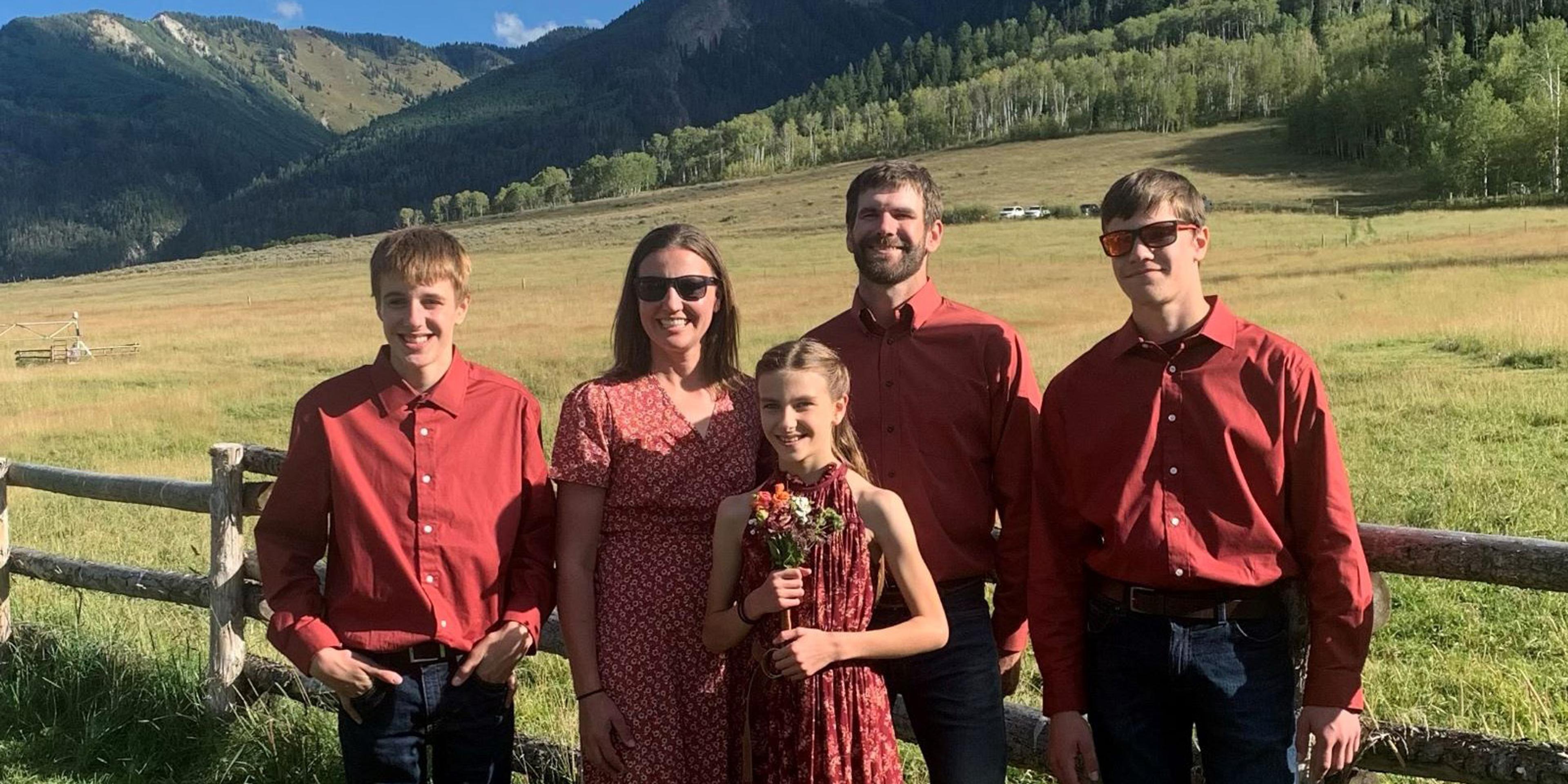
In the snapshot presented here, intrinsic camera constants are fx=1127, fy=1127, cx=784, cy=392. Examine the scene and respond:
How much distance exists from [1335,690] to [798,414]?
1548 mm

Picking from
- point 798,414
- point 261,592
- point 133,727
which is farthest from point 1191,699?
point 133,727

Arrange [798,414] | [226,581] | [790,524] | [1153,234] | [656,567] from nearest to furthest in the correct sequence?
[790,524], [798,414], [1153,234], [656,567], [226,581]

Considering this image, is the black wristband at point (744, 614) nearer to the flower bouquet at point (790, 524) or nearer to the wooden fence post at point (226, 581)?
the flower bouquet at point (790, 524)

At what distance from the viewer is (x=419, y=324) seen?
3416 millimetres

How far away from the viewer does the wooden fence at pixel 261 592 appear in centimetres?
319

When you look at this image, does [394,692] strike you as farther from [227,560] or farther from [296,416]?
[227,560]

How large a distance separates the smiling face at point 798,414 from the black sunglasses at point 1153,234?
0.88m

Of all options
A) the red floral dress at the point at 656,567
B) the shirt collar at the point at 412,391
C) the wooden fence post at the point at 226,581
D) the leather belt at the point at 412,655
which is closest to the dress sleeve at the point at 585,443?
the red floral dress at the point at 656,567

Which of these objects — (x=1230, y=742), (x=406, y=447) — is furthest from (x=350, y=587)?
(x=1230, y=742)

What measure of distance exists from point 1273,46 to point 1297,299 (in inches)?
5544

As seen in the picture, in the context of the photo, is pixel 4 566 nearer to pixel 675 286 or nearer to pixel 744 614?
pixel 675 286

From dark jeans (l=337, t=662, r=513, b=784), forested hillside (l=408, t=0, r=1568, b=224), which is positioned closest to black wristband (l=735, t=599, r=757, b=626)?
dark jeans (l=337, t=662, r=513, b=784)

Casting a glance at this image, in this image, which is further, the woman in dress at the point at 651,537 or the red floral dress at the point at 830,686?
the woman in dress at the point at 651,537

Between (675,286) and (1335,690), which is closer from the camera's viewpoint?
(1335,690)
